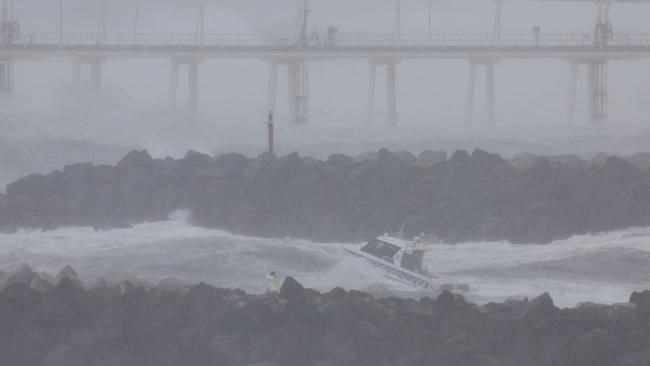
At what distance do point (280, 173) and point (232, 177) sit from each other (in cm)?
62

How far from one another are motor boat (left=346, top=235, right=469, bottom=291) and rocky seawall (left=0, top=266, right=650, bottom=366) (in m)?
2.45

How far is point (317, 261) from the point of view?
15.1 metres

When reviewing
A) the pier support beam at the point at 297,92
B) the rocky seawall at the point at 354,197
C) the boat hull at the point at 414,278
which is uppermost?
the pier support beam at the point at 297,92

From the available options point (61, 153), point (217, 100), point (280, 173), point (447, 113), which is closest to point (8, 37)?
point (61, 153)

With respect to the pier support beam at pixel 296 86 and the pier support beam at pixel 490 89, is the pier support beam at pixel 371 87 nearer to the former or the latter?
the pier support beam at pixel 296 86

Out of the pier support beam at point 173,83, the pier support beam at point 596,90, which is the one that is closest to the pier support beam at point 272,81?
the pier support beam at point 173,83

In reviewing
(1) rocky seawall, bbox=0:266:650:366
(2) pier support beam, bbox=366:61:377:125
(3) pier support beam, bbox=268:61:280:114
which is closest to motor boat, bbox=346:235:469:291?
(1) rocky seawall, bbox=0:266:650:366

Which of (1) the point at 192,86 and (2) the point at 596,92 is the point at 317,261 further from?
(2) the point at 596,92

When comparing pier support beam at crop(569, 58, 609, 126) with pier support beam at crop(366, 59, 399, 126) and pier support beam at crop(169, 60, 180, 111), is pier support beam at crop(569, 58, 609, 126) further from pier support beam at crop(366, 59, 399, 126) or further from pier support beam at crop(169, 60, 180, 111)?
pier support beam at crop(169, 60, 180, 111)

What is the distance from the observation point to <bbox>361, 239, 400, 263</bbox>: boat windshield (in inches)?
563

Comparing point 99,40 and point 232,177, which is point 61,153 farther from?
point 232,177

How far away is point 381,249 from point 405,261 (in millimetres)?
472

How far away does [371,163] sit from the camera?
17688 millimetres

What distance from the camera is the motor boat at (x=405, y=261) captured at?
13664 mm
